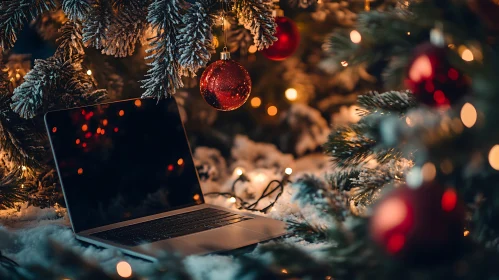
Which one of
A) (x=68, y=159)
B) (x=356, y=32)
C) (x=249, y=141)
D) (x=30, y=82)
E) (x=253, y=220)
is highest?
(x=356, y=32)

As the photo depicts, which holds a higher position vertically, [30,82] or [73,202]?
[30,82]

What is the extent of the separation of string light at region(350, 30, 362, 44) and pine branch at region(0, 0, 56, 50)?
0.51m

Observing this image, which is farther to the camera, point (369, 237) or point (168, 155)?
point (168, 155)

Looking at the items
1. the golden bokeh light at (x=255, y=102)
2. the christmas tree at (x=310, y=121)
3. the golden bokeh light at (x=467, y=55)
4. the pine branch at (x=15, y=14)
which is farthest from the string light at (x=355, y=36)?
the golden bokeh light at (x=255, y=102)

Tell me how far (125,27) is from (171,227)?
0.31 meters

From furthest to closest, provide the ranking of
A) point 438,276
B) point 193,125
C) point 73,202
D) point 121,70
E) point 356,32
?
point 193,125
point 121,70
point 73,202
point 356,32
point 438,276

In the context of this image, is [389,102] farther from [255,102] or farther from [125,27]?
[255,102]

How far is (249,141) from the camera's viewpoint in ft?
4.67

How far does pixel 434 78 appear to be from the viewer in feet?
1.84

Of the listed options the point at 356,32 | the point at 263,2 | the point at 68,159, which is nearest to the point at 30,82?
the point at 68,159

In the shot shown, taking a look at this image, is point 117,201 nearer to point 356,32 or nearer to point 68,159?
point 68,159

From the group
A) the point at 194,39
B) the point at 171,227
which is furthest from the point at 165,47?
the point at 171,227

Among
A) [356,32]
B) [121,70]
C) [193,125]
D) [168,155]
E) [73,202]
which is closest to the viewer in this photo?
[356,32]

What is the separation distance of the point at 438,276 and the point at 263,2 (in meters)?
0.60
